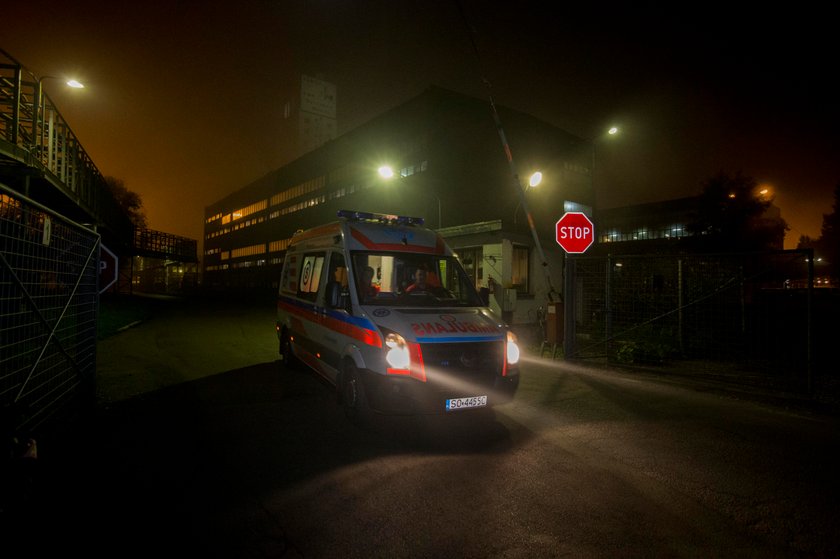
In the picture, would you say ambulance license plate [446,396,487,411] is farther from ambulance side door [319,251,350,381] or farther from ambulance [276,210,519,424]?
ambulance side door [319,251,350,381]

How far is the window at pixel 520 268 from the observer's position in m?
19.7

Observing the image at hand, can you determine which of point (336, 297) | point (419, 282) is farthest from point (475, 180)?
point (336, 297)

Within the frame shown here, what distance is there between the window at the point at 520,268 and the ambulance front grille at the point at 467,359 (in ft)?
47.9

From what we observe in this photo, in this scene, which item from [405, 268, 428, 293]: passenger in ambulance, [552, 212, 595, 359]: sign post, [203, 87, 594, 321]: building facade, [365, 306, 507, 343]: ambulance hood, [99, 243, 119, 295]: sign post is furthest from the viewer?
[203, 87, 594, 321]: building facade

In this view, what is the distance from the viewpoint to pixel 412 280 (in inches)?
264

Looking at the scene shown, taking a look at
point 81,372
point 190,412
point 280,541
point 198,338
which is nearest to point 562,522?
point 280,541

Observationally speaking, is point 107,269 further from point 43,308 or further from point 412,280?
point 412,280

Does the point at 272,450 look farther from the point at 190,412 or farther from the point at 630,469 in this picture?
the point at 630,469

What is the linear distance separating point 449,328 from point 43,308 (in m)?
4.75

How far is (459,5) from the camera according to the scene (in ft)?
28.8

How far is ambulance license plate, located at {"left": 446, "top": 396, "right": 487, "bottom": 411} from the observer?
15.6 feet

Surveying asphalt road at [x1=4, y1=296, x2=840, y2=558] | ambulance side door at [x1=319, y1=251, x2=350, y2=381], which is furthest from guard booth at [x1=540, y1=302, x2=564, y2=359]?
ambulance side door at [x1=319, y1=251, x2=350, y2=381]

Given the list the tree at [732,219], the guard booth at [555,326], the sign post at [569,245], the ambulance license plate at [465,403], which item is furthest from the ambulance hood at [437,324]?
the tree at [732,219]

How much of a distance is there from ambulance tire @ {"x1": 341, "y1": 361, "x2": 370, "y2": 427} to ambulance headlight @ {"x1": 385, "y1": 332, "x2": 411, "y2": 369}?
62cm
